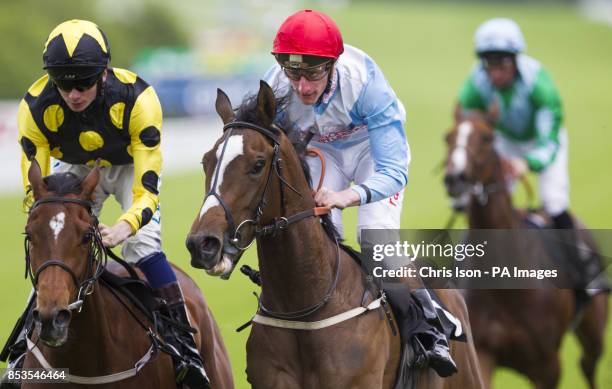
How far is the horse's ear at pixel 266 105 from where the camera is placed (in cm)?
424

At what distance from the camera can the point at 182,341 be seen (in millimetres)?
5117

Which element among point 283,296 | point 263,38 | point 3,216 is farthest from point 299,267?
point 263,38

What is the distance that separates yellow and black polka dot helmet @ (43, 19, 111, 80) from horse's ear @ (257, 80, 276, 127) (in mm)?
915

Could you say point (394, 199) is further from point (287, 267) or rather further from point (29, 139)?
point (29, 139)

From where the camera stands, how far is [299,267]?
4.46 m

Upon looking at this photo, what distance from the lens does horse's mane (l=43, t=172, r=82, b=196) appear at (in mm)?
4301

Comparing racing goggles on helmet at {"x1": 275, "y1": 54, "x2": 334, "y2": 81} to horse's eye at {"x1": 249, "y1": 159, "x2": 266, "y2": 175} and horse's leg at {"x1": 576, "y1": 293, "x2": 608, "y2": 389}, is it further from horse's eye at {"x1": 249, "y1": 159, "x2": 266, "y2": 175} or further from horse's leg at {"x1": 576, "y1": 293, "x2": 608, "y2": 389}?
horse's leg at {"x1": 576, "y1": 293, "x2": 608, "y2": 389}

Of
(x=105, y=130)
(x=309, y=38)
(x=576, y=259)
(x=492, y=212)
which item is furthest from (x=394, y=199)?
(x=576, y=259)

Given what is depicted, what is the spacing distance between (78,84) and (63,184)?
64 cm

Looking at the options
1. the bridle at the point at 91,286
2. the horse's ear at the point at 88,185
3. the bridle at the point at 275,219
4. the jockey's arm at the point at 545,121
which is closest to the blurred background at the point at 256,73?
the jockey's arm at the point at 545,121

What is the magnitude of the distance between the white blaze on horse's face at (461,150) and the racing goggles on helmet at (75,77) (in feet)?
10.5

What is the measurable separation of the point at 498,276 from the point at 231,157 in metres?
3.68

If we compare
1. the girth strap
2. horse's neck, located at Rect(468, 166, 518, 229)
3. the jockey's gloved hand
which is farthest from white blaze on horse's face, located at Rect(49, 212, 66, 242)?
horse's neck, located at Rect(468, 166, 518, 229)

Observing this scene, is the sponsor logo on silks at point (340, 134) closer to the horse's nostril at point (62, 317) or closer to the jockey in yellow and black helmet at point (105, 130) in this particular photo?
the jockey in yellow and black helmet at point (105, 130)
